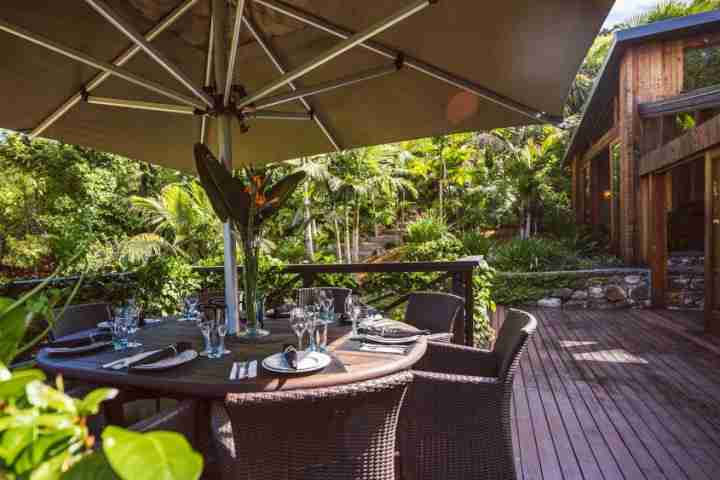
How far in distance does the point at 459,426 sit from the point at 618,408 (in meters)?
1.94

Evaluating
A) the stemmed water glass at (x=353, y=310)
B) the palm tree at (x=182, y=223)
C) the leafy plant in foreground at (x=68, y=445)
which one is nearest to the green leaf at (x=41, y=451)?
the leafy plant in foreground at (x=68, y=445)

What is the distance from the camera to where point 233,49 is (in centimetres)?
200

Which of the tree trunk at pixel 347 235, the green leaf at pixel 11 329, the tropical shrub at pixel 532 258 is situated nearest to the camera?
the green leaf at pixel 11 329

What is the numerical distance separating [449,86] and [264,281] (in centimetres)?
284

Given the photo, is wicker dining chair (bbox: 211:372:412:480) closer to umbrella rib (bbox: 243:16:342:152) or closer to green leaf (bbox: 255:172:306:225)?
green leaf (bbox: 255:172:306:225)

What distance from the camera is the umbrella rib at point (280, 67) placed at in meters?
2.39

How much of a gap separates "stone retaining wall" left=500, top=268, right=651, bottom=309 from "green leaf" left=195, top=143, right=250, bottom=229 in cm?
684

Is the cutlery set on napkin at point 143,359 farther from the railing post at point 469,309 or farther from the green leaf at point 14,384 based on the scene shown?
the railing post at point 469,309

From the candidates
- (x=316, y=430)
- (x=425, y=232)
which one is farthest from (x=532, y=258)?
(x=316, y=430)

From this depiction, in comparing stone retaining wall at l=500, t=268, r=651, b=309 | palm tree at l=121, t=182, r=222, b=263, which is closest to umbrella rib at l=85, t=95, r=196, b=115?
stone retaining wall at l=500, t=268, r=651, b=309

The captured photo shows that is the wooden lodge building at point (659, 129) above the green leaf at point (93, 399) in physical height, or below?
above

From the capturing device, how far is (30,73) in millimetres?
2287

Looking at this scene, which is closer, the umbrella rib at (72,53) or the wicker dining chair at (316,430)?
the wicker dining chair at (316,430)

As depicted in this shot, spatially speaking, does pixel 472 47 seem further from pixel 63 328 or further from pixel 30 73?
pixel 63 328
